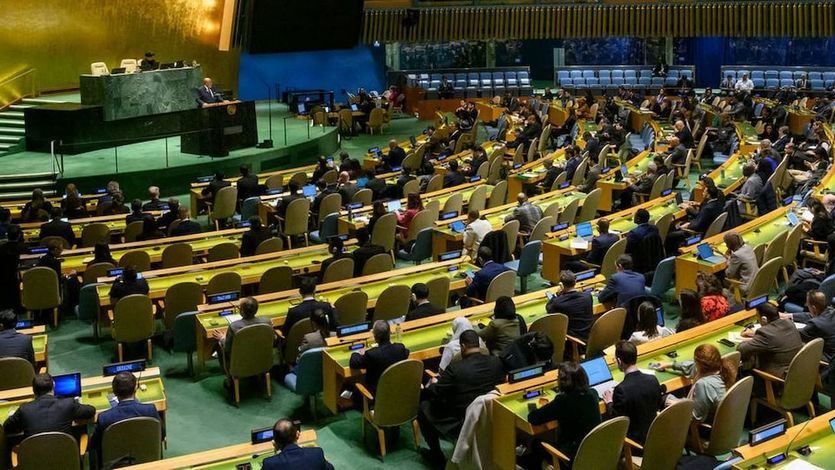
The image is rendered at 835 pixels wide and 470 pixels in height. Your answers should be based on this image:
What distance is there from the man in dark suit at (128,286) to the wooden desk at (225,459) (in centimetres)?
396

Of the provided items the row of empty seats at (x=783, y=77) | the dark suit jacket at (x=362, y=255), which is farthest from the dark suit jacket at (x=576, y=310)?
the row of empty seats at (x=783, y=77)

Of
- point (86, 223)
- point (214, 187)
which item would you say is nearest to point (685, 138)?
point (214, 187)

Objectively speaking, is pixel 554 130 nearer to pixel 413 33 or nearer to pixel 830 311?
pixel 413 33

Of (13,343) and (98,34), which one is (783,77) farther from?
(13,343)

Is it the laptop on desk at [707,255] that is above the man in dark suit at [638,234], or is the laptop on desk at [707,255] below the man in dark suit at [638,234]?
below

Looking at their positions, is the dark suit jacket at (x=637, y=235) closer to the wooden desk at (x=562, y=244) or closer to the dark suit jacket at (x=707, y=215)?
the wooden desk at (x=562, y=244)

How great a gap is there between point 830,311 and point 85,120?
16.9 metres

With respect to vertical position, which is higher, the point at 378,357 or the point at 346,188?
the point at 346,188

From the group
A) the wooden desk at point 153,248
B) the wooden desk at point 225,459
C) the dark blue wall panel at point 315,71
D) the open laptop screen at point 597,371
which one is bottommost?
the wooden desk at point 225,459

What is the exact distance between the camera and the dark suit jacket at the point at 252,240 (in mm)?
12797

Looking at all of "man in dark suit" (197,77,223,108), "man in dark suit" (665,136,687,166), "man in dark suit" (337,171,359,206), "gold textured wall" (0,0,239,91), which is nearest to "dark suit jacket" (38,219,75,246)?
"man in dark suit" (337,171,359,206)

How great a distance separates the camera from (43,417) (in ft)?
22.9

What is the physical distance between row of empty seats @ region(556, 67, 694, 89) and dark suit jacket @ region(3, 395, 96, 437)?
30010 mm

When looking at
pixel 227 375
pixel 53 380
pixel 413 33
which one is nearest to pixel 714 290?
pixel 227 375
